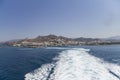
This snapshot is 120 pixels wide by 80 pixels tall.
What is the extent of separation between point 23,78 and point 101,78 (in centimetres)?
614

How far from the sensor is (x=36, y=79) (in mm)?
14781

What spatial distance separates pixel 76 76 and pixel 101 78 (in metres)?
1.68

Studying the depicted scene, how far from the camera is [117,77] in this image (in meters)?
14.5

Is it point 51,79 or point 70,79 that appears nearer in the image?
point 70,79

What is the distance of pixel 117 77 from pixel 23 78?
23.5ft

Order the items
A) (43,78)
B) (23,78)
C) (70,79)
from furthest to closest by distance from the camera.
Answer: (23,78) → (43,78) → (70,79)

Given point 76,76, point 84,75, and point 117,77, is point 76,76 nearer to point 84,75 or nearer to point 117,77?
point 84,75

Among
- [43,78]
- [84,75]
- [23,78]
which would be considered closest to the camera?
[84,75]

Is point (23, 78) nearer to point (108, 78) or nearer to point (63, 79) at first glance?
point (63, 79)

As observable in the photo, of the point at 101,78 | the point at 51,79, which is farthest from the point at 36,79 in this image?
the point at 101,78

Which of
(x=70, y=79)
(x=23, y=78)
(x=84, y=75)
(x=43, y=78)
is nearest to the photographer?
(x=70, y=79)

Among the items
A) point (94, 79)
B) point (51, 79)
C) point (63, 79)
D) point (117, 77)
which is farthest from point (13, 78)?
point (117, 77)

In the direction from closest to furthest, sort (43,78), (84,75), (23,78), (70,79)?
1. (70,79)
2. (84,75)
3. (43,78)
4. (23,78)

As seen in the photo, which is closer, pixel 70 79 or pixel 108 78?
pixel 70 79
